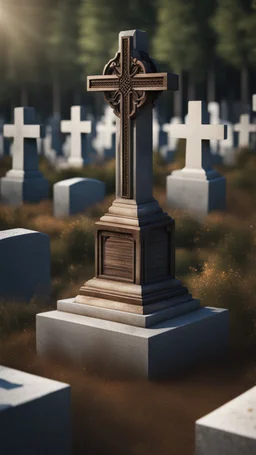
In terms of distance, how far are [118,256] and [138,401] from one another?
1.49 metres

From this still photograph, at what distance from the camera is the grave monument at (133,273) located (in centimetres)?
684

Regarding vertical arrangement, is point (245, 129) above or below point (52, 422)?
above

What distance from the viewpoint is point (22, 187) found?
1474 centimetres

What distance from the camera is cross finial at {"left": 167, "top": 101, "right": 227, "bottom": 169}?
43.3 ft

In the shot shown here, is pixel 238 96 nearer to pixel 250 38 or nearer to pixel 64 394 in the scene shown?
pixel 250 38

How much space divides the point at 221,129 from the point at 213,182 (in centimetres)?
86

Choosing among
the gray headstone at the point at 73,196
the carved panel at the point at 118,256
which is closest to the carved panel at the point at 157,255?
the carved panel at the point at 118,256

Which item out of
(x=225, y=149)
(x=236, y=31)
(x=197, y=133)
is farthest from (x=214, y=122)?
(x=197, y=133)

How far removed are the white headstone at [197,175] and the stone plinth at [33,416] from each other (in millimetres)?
8253

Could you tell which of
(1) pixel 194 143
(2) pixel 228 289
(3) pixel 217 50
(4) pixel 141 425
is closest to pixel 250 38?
(3) pixel 217 50

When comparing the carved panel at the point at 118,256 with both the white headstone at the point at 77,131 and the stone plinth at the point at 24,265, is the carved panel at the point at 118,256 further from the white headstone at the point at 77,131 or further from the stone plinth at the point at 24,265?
the white headstone at the point at 77,131

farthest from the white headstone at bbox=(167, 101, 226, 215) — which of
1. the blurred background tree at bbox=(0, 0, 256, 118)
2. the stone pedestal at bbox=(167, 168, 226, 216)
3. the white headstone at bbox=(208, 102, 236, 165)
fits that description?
the blurred background tree at bbox=(0, 0, 256, 118)

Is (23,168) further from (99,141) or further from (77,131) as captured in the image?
(99,141)

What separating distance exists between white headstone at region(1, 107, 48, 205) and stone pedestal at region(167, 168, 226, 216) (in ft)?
8.87
